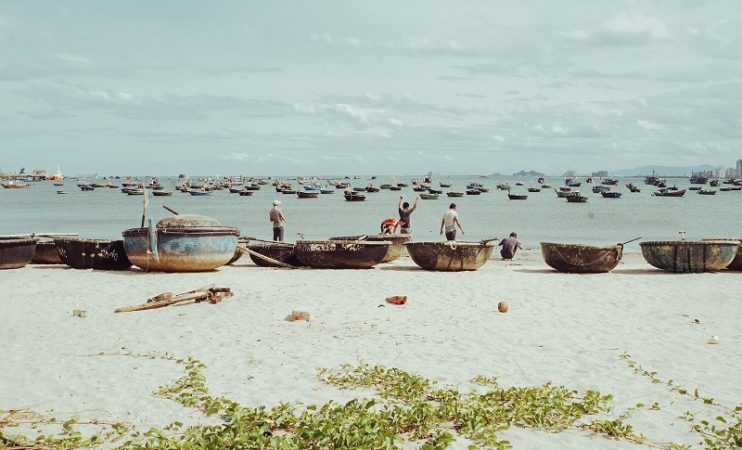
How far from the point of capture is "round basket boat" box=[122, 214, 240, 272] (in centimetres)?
1680

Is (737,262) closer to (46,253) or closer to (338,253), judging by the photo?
(338,253)

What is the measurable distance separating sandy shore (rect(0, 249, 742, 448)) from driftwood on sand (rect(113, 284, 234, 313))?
0.20 metres

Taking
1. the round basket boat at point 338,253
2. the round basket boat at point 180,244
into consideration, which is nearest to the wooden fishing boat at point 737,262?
the round basket boat at point 338,253

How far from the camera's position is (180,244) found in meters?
16.9

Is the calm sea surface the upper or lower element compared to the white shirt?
lower

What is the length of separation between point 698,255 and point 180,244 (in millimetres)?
12823

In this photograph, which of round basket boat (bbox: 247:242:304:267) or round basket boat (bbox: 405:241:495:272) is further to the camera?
round basket boat (bbox: 247:242:304:267)

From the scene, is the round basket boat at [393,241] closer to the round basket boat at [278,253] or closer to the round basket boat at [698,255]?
the round basket boat at [278,253]

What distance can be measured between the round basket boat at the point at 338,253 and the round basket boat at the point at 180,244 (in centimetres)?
214

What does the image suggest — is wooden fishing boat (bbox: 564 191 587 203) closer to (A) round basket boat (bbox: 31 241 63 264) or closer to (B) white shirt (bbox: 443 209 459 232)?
(B) white shirt (bbox: 443 209 459 232)

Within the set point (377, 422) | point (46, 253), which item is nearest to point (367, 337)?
point (377, 422)

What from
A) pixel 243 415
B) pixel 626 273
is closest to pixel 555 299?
pixel 626 273

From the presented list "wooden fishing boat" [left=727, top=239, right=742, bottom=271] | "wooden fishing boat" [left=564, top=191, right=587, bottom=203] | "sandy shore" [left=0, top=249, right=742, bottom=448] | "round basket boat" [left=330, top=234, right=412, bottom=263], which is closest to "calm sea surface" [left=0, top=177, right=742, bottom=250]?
"wooden fishing boat" [left=564, top=191, right=587, bottom=203]

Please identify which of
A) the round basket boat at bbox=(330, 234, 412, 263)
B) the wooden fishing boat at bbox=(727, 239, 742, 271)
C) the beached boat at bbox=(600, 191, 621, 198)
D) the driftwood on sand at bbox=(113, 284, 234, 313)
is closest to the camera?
the driftwood on sand at bbox=(113, 284, 234, 313)
